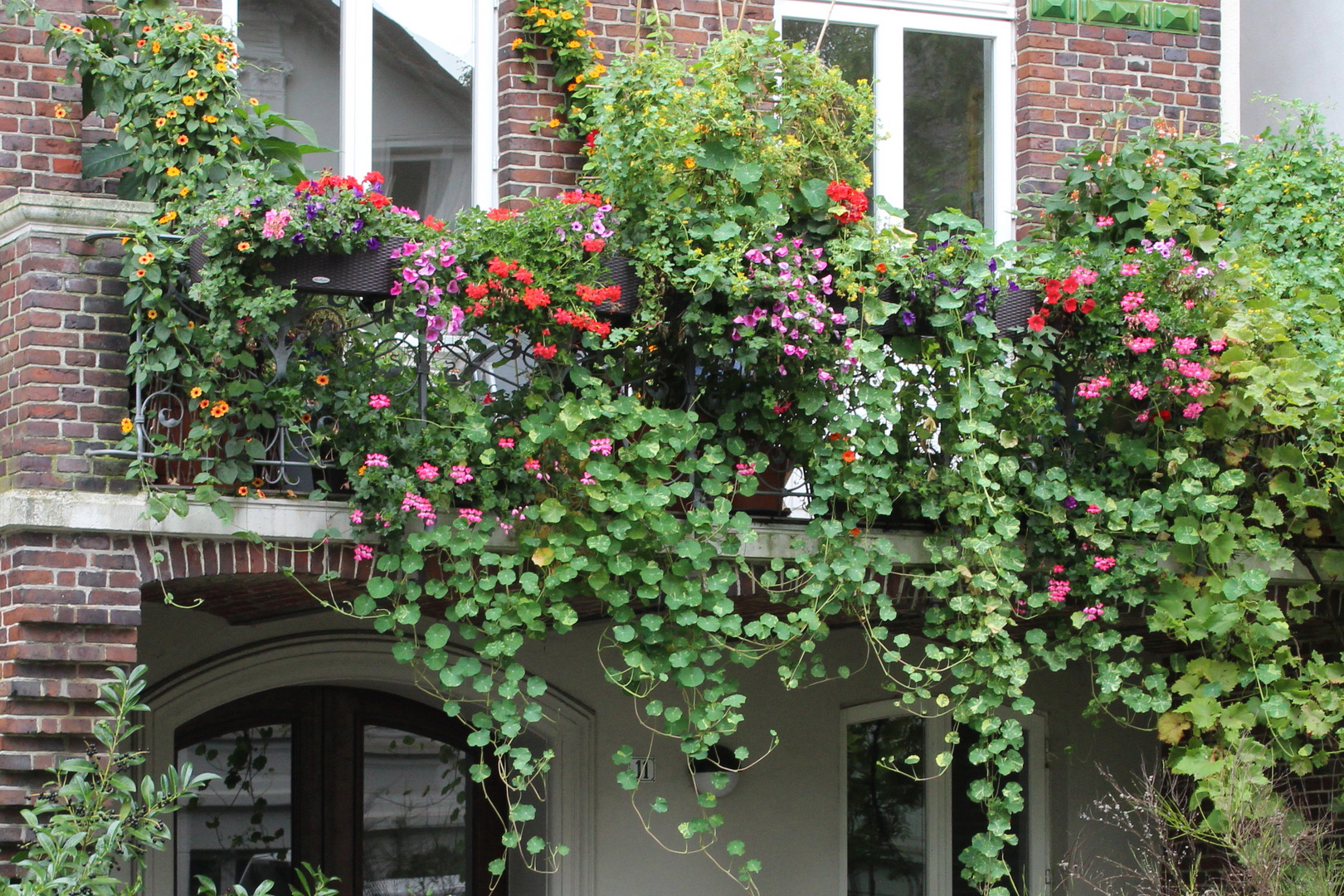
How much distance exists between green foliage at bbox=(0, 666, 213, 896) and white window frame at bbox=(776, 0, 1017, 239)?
4.63 m

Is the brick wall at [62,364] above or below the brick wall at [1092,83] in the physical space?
below

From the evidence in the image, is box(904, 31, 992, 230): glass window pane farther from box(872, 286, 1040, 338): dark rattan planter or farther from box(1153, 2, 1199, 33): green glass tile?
box(872, 286, 1040, 338): dark rattan planter

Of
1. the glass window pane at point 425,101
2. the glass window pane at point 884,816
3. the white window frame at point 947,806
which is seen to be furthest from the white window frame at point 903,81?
the glass window pane at point 884,816

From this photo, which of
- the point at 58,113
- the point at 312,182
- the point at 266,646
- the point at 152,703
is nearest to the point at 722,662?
the point at 266,646

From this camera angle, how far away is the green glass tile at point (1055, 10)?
810cm

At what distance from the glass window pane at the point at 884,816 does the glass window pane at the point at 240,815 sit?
303cm

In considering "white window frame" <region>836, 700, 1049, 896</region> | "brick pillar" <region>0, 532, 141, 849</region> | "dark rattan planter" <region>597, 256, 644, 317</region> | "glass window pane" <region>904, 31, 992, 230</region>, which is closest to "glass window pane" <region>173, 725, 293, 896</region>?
"brick pillar" <region>0, 532, 141, 849</region>

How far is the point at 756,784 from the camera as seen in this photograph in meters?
7.76

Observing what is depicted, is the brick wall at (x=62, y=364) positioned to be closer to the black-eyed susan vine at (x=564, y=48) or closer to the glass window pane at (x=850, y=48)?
the black-eyed susan vine at (x=564, y=48)

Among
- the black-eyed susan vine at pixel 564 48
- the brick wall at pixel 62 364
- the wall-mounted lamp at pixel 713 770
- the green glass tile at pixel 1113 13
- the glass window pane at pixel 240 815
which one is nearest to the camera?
the brick wall at pixel 62 364

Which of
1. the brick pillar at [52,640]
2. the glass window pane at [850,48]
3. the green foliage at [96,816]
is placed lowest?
the green foliage at [96,816]

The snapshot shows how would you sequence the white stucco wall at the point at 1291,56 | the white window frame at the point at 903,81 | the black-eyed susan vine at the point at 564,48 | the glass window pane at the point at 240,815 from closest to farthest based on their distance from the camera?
the black-eyed susan vine at the point at 564,48 → the glass window pane at the point at 240,815 → the white window frame at the point at 903,81 → the white stucco wall at the point at 1291,56

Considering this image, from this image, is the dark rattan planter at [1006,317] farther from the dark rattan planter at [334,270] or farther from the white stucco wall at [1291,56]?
the white stucco wall at [1291,56]

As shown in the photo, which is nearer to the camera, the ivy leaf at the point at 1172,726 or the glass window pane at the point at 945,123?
the ivy leaf at the point at 1172,726
